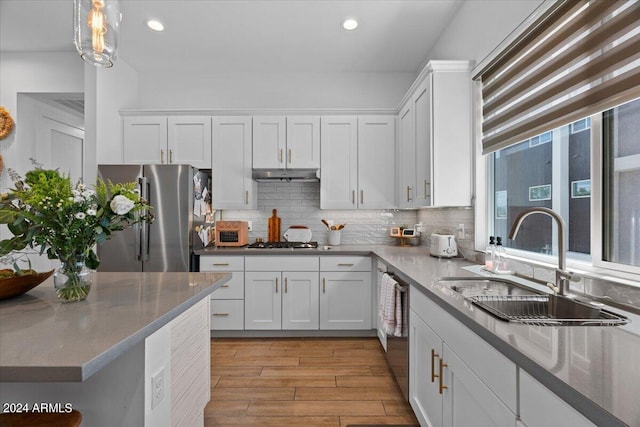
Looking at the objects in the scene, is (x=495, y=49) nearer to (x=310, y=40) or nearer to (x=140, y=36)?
(x=310, y=40)

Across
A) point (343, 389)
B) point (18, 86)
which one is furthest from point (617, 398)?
point (18, 86)

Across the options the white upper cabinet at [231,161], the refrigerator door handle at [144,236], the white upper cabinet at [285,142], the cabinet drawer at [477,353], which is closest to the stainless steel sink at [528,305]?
the cabinet drawer at [477,353]

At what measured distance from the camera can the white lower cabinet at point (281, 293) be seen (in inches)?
137

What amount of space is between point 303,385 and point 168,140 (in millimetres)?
2861

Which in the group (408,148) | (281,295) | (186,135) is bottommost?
(281,295)

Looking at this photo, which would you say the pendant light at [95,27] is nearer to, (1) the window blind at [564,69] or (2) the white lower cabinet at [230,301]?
(1) the window blind at [564,69]

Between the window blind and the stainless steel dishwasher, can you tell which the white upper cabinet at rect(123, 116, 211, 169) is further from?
the window blind

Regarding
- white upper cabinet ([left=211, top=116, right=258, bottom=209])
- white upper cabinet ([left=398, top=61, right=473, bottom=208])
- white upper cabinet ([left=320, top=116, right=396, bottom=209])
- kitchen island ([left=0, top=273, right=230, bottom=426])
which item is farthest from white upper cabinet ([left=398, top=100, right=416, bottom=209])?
kitchen island ([left=0, top=273, right=230, bottom=426])

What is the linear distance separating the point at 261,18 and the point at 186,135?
1.49 meters

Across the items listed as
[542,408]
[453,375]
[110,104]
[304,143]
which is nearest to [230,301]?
[304,143]

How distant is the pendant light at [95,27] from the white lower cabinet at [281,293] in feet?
7.56

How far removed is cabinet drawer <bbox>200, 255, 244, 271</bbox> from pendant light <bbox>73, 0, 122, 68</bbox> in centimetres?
224

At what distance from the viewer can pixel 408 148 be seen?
331 cm

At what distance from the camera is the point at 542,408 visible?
2.73 ft
